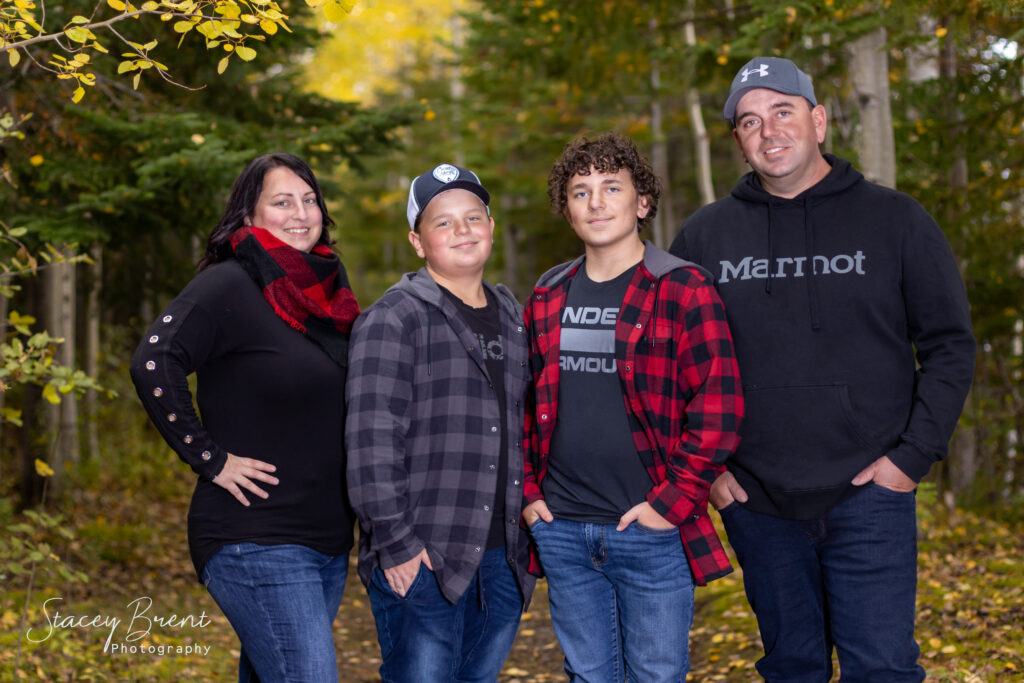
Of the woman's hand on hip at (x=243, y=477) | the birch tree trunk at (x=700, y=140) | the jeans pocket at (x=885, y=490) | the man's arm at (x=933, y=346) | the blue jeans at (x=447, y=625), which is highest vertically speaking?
the birch tree trunk at (x=700, y=140)

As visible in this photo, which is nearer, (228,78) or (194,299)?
(194,299)

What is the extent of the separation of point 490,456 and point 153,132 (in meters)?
4.17

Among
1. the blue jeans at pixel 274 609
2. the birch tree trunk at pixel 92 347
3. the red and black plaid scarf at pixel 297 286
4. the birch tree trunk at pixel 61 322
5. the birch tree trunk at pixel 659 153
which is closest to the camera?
the blue jeans at pixel 274 609

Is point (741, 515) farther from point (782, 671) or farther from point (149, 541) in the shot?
point (149, 541)

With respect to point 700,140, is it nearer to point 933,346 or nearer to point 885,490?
point 933,346

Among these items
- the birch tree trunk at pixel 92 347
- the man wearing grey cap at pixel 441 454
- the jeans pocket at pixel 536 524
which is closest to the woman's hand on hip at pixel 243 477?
the man wearing grey cap at pixel 441 454

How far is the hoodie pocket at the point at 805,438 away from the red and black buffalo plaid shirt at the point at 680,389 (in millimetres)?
159

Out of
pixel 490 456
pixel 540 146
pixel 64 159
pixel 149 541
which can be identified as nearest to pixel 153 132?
pixel 64 159

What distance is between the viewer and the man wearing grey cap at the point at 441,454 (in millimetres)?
3041

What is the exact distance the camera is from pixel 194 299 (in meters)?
3.09

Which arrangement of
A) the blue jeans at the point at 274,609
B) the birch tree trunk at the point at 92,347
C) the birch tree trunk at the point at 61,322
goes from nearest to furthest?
the blue jeans at the point at 274,609 < the birch tree trunk at the point at 61,322 < the birch tree trunk at the point at 92,347

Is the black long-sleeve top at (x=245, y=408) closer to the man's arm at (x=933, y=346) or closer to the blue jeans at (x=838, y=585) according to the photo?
the blue jeans at (x=838, y=585)

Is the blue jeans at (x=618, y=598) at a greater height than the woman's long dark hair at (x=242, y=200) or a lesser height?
lesser

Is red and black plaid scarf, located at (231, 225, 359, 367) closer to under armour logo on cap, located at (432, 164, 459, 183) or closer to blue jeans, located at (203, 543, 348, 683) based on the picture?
under armour logo on cap, located at (432, 164, 459, 183)
